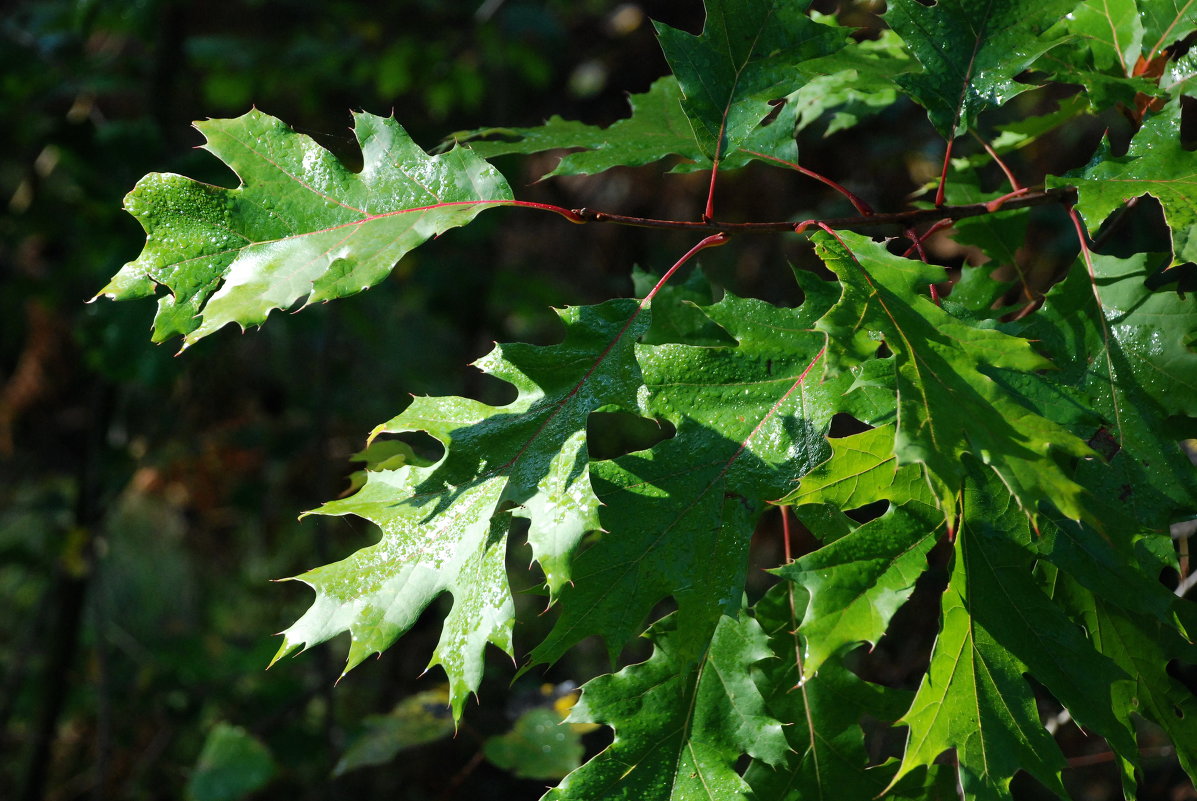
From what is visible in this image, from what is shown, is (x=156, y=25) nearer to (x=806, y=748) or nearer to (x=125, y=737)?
(x=125, y=737)

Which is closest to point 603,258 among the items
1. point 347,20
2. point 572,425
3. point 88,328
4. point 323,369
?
point 347,20

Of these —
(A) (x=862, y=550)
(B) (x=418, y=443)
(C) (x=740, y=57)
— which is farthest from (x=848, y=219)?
(B) (x=418, y=443)

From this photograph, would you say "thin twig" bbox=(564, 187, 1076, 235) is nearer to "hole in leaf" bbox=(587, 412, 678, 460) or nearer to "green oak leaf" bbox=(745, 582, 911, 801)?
"green oak leaf" bbox=(745, 582, 911, 801)

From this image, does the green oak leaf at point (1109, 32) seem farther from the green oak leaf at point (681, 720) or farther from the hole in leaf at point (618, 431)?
the hole in leaf at point (618, 431)

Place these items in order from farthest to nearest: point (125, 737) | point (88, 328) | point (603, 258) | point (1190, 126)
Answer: point (603, 258) < point (125, 737) < point (88, 328) < point (1190, 126)

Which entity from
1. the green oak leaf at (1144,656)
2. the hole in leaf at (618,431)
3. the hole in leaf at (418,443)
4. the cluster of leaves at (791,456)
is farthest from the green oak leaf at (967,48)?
the hole in leaf at (618,431)

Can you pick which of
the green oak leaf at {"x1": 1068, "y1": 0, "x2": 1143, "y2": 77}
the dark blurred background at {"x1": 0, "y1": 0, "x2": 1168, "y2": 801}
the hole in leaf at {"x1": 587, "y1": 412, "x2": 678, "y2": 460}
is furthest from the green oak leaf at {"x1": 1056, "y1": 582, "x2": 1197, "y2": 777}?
the hole in leaf at {"x1": 587, "y1": 412, "x2": 678, "y2": 460}

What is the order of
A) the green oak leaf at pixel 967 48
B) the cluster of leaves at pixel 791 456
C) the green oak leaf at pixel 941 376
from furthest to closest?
the green oak leaf at pixel 967 48, the cluster of leaves at pixel 791 456, the green oak leaf at pixel 941 376
